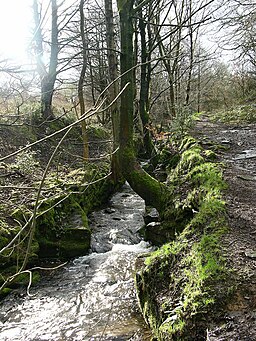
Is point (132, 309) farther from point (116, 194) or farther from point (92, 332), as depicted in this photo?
point (116, 194)

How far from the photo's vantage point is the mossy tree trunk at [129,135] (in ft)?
20.1

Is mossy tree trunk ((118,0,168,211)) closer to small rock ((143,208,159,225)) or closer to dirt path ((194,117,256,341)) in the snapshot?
small rock ((143,208,159,225))

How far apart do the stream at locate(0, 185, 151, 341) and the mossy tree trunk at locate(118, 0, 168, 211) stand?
1109 millimetres

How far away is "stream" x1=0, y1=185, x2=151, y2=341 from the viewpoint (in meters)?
3.83

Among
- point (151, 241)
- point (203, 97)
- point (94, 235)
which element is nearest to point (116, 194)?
point (94, 235)

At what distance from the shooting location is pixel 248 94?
2202 cm

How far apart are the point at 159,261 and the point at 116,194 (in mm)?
6382

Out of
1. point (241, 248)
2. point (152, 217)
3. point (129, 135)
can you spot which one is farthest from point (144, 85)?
point (241, 248)

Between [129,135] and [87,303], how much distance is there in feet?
10.7

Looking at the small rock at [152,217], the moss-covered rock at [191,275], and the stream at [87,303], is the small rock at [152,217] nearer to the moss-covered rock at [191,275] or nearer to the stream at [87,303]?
the stream at [87,303]

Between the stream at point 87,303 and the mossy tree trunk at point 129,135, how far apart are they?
1109mm

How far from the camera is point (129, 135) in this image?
640 cm

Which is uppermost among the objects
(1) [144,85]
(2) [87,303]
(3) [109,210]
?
(1) [144,85]

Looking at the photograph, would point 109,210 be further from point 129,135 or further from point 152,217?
point 129,135
